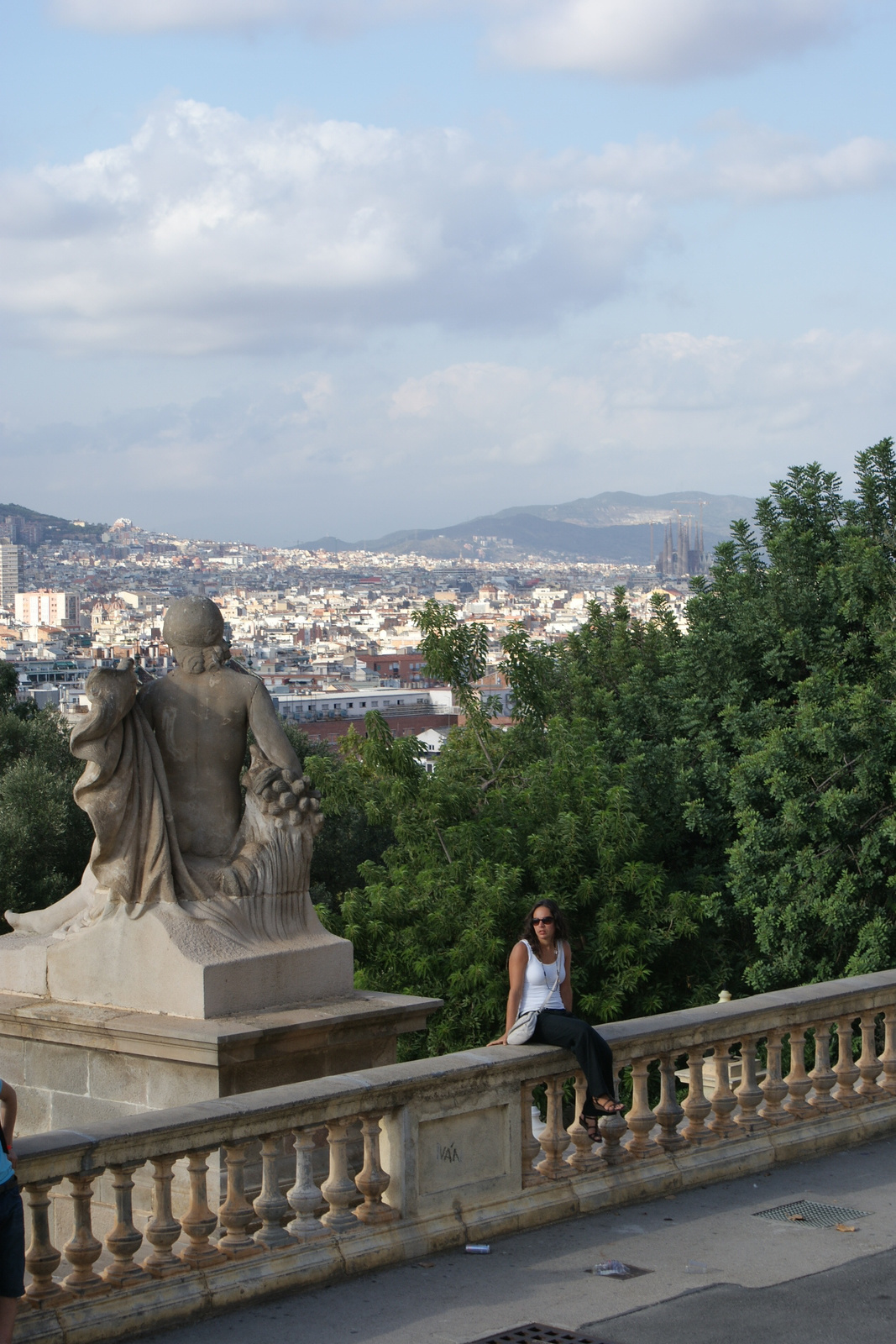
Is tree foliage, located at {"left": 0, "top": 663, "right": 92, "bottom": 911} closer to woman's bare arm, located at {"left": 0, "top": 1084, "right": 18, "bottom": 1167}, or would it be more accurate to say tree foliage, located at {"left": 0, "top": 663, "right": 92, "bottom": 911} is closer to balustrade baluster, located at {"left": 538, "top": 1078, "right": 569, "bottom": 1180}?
balustrade baluster, located at {"left": 538, "top": 1078, "right": 569, "bottom": 1180}

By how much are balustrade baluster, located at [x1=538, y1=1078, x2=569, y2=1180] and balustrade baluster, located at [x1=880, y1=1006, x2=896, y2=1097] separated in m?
2.33

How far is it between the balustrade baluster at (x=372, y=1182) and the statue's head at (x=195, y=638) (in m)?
2.53

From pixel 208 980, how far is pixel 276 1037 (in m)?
0.39

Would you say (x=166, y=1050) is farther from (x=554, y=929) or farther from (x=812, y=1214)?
(x=812, y=1214)

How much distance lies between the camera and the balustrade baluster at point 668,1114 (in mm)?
7215

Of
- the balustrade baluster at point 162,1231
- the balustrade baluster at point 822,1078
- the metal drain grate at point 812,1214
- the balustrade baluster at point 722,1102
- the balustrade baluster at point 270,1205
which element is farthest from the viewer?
the balustrade baluster at point 822,1078

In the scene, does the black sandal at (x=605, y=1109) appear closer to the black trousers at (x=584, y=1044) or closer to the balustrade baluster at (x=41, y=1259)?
the black trousers at (x=584, y=1044)

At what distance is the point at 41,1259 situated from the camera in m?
5.18

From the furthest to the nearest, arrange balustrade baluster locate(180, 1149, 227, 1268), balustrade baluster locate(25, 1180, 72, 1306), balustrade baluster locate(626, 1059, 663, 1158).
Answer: balustrade baluster locate(626, 1059, 663, 1158), balustrade baluster locate(180, 1149, 227, 1268), balustrade baluster locate(25, 1180, 72, 1306)

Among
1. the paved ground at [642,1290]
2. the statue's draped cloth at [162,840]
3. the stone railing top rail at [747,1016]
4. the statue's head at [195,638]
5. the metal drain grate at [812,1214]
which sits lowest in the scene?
the metal drain grate at [812,1214]

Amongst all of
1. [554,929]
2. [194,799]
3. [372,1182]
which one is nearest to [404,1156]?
[372,1182]

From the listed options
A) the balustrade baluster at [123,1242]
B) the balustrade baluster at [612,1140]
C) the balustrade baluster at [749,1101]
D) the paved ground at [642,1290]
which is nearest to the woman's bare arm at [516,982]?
the balustrade baluster at [612,1140]

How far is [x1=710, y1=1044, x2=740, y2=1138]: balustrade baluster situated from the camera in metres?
7.45

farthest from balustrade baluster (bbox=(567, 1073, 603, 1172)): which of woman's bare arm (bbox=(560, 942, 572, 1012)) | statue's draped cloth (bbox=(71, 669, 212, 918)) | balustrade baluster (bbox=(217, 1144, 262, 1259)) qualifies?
statue's draped cloth (bbox=(71, 669, 212, 918))
